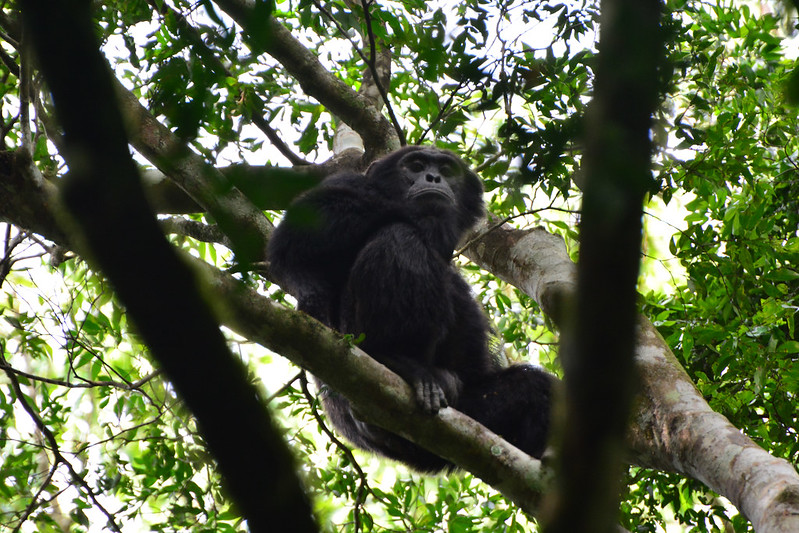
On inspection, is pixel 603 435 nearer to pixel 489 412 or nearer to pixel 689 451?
pixel 689 451

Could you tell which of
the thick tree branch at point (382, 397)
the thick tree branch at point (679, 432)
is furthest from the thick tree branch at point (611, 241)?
the thick tree branch at point (382, 397)

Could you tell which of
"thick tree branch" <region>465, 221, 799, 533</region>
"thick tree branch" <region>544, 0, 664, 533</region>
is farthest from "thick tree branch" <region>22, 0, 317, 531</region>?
"thick tree branch" <region>465, 221, 799, 533</region>

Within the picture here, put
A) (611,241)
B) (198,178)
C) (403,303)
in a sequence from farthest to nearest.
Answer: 1. (403,303)
2. (198,178)
3. (611,241)

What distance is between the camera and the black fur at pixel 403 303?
4.89 metres

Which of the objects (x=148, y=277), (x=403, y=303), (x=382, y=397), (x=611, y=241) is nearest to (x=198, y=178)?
(x=382, y=397)

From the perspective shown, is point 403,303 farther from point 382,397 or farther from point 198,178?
point 198,178

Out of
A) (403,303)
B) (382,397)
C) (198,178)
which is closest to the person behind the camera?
(198,178)

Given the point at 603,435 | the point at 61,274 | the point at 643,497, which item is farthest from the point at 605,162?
the point at 61,274

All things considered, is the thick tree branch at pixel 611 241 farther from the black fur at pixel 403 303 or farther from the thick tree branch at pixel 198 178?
the black fur at pixel 403 303

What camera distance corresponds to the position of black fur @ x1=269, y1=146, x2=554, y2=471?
4.89 metres

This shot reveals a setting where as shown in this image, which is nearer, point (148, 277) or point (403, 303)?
point (148, 277)

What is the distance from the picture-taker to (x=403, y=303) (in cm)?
488

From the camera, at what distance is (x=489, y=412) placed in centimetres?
513

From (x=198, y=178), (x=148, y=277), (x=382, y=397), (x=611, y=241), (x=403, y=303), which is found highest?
(x=403, y=303)
